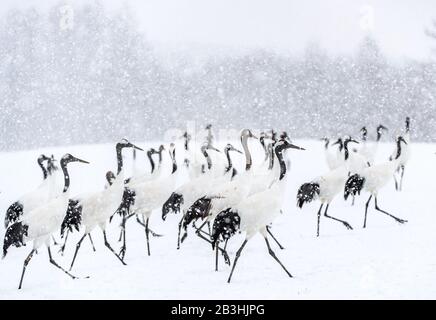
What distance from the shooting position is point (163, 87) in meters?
40.6

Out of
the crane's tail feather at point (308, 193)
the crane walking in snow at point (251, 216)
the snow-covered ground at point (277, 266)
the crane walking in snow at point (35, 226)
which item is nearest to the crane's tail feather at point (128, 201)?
the snow-covered ground at point (277, 266)

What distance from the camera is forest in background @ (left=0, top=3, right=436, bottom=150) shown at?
35.8m

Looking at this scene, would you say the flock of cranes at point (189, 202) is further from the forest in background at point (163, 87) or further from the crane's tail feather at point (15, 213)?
the forest in background at point (163, 87)

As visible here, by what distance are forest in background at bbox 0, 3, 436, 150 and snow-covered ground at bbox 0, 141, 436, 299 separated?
2575cm

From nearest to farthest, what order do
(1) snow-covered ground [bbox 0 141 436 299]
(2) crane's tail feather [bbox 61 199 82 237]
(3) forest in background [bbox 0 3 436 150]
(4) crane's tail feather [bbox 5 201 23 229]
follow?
(1) snow-covered ground [bbox 0 141 436 299]
(2) crane's tail feather [bbox 61 199 82 237]
(4) crane's tail feather [bbox 5 201 23 229]
(3) forest in background [bbox 0 3 436 150]

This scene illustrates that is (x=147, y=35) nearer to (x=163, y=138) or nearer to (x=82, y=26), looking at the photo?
(x=82, y=26)

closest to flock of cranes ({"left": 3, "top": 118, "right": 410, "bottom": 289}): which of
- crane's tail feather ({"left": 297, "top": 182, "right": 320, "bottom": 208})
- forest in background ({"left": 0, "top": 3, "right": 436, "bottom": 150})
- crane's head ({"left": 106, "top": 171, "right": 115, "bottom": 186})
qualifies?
crane's tail feather ({"left": 297, "top": 182, "right": 320, "bottom": 208})

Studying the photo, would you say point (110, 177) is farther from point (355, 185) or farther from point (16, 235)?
point (355, 185)

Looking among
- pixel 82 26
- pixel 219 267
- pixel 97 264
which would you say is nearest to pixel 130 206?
pixel 97 264

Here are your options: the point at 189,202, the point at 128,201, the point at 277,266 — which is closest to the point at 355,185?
the point at 277,266

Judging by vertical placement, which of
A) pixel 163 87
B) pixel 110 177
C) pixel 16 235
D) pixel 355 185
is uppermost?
pixel 163 87

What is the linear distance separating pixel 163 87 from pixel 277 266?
1328 inches

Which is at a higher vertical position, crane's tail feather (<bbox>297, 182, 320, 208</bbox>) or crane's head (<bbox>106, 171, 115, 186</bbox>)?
crane's head (<bbox>106, 171, 115, 186</bbox>)

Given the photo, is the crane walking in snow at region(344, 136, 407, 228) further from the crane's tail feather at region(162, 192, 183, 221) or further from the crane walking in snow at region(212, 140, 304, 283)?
the crane walking in snow at region(212, 140, 304, 283)
